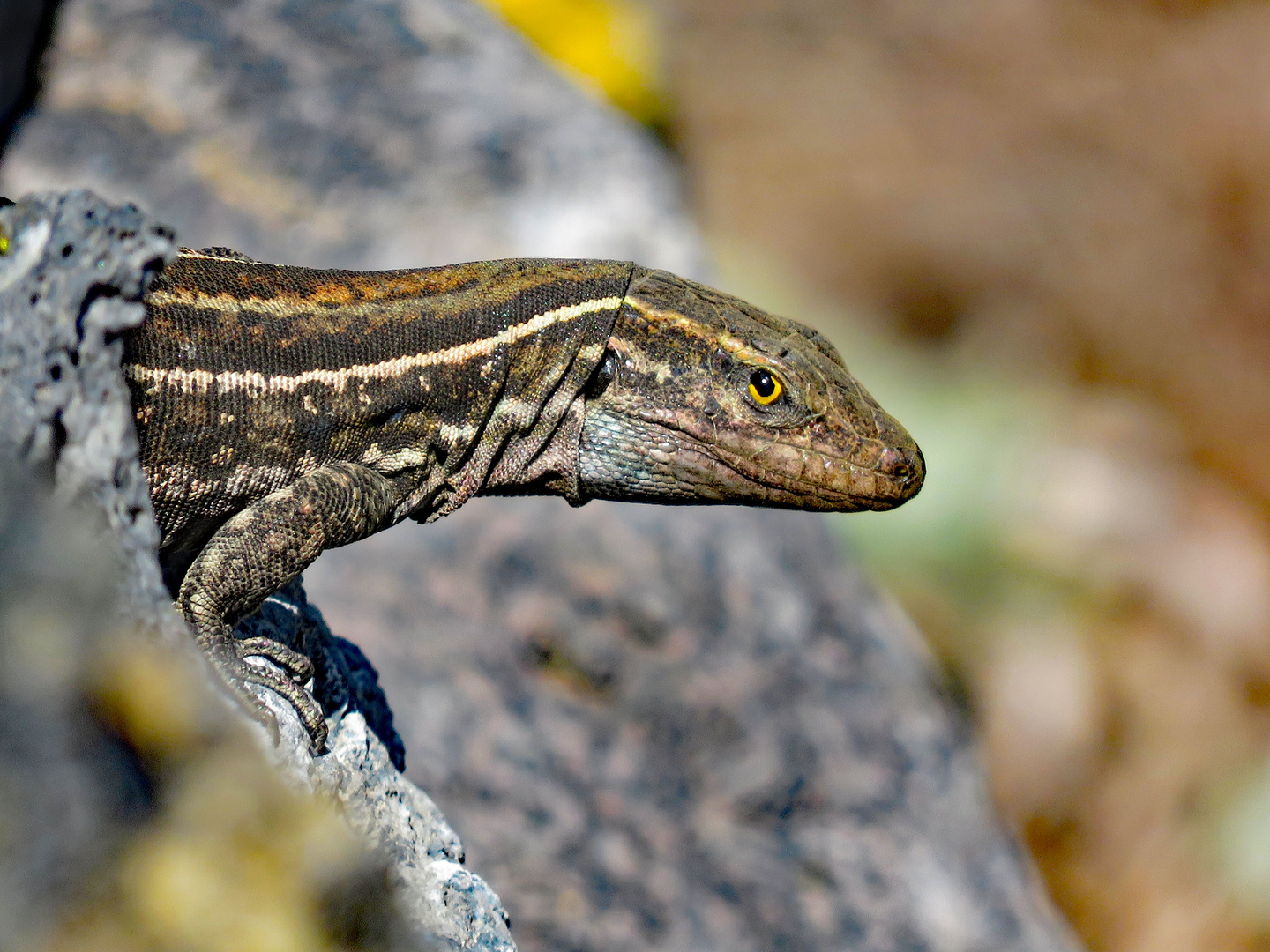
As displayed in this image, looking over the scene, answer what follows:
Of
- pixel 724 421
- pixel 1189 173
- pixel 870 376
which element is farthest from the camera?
pixel 1189 173

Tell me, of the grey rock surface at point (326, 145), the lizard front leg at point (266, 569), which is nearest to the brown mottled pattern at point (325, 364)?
the lizard front leg at point (266, 569)

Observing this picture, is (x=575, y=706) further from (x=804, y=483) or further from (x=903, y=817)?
(x=804, y=483)

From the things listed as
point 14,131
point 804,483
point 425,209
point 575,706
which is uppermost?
point 804,483

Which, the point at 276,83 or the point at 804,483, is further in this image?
the point at 276,83

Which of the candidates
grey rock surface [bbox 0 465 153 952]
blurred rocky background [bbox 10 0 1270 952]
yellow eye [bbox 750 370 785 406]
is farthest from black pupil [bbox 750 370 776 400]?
blurred rocky background [bbox 10 0 1270 952]

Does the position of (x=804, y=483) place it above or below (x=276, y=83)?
above

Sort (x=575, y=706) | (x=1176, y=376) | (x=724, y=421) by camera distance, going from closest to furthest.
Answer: (x=724, y=421) < (x=575, y=706) < (x=1176, y=376)

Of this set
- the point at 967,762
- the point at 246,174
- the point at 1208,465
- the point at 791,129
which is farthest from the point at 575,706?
Answer: the point at 791,129
